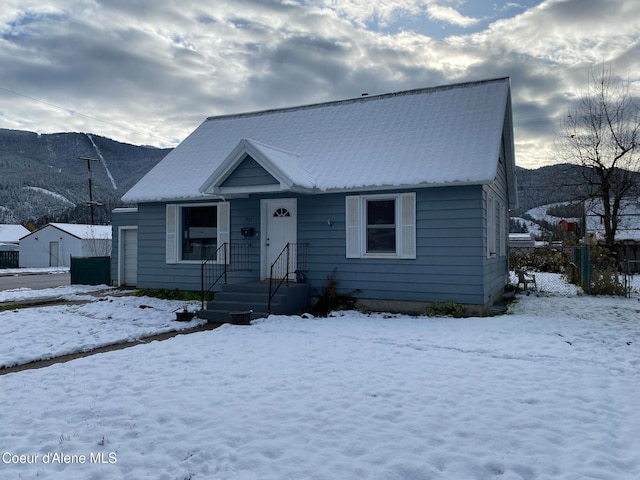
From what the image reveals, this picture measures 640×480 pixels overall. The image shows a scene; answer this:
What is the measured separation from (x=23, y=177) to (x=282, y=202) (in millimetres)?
173393

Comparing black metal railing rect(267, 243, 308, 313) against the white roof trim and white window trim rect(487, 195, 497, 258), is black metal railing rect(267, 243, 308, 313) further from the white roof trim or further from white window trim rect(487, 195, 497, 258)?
white window trim rect(487, 195, 497, 258)

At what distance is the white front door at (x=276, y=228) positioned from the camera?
12234mm

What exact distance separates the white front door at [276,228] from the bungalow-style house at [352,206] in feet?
0.09

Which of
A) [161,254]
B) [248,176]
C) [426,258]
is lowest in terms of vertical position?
[426,258]

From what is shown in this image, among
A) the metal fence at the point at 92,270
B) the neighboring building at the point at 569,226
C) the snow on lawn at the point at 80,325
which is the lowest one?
the snow on lawn at the point at 80,325

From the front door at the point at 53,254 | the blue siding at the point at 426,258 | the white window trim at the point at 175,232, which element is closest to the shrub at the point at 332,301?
the blue siding at the point at 426,258

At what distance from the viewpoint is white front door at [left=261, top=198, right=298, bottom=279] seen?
40.1 ft

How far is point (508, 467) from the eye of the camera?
11.9 ft

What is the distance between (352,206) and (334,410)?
7.20 metres

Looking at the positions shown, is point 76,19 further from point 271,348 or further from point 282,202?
point 271,348

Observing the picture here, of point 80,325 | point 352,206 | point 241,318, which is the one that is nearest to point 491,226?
point 352,206

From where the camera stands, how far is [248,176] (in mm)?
11398

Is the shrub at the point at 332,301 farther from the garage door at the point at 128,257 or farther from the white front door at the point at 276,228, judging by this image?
the garage door at the point at 128,257

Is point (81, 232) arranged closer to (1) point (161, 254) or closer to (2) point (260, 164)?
(1) point (161, 254)
